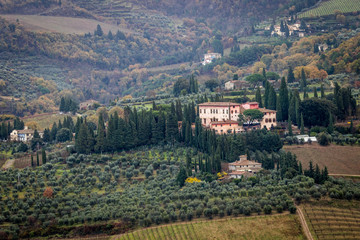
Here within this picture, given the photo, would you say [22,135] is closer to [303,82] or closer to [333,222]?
[303,82]

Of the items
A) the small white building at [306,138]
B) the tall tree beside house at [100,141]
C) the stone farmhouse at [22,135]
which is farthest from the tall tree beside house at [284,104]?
the stone farmhouse at [22,135]

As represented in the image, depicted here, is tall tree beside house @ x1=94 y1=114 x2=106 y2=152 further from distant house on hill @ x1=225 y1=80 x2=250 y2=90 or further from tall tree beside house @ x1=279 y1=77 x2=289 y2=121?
distant house on hill @ x1=225 y1=80 x2=250 y2=90

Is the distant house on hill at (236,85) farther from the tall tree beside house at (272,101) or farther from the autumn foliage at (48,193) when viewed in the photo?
the autumn foliage at (48,193)

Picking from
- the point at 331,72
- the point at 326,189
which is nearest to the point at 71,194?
the point at 326,189

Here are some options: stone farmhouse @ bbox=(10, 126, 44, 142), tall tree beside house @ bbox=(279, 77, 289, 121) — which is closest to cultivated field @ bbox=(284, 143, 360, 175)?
tall tree beside house @ bbox=(279, 77, 289, 121)

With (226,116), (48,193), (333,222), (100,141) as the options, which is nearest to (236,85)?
(226,116)
